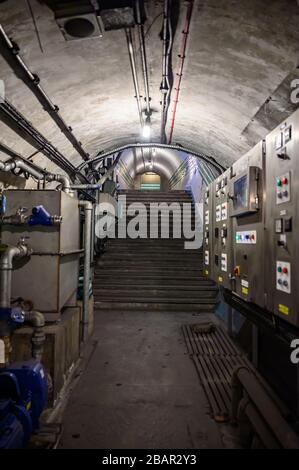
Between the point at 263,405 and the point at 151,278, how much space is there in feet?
19.3

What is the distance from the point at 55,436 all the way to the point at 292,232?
8.91 feet

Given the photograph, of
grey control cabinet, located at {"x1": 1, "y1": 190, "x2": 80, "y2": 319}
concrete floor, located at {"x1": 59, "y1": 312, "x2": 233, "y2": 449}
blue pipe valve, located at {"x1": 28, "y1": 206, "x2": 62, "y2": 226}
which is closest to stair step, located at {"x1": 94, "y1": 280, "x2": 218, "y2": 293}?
concrete floor, located at {"x1": 59, "y1": 312, "x2": 233, "y2": 449}

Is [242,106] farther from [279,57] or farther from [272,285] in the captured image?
[272,285]

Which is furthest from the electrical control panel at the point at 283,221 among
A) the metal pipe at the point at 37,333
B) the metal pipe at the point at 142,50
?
the metal pipe at the point at 37,333

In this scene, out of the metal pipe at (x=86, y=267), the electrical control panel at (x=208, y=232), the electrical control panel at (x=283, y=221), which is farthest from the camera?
the electrical control panel at (x=208, y=232)

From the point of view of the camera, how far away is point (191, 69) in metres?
3.77

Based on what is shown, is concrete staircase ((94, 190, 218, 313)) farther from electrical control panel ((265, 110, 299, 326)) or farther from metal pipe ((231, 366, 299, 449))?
electrical control panel ((265, 110, 299, 326))

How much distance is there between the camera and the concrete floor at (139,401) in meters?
2.65

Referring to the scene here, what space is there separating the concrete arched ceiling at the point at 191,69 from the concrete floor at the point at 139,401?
3513 millimetres

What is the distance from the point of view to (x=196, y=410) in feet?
10.3

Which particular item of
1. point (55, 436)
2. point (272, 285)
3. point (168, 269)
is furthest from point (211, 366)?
point (168, 269)

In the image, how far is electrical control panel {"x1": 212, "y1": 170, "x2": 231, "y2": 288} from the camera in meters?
4.06

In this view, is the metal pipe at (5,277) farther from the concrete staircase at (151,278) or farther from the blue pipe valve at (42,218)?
the concrete staircase at (151,278)

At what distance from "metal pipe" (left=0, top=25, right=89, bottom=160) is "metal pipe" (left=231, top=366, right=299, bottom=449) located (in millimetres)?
3908
